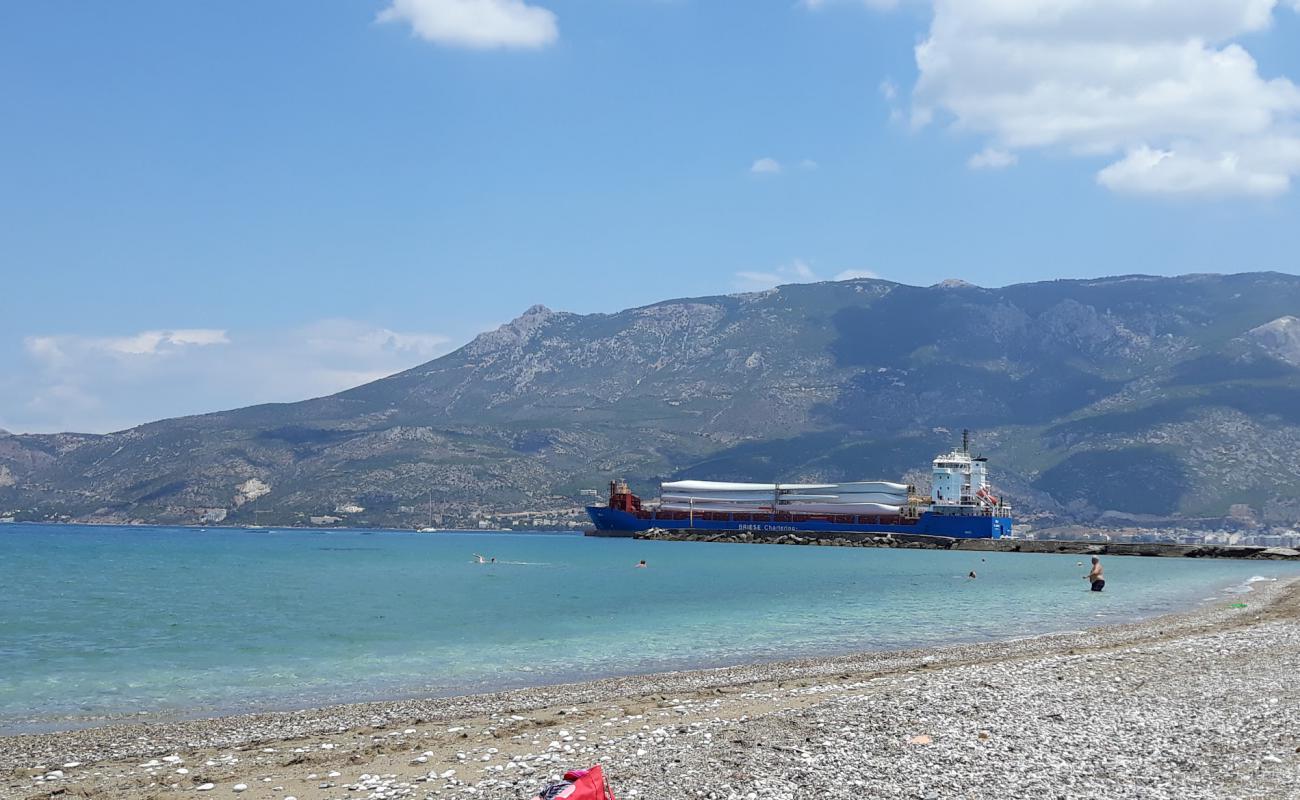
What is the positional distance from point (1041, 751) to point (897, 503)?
150 metres

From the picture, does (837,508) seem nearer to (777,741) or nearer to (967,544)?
(967,544)

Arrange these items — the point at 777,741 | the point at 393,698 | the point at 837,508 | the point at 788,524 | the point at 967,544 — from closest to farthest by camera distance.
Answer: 1. the point at 777,741
2. the point at 393,698
3. the point at 967,544
4. the point at 837,508
5. the point at 788,524

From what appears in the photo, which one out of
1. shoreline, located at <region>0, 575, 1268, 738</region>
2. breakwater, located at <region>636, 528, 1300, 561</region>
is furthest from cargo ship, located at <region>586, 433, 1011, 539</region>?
shoreline, located at <region>0, 575, 1268, 738</region>

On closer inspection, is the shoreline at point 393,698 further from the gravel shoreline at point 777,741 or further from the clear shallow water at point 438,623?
the gravel shoreline at point 777,741

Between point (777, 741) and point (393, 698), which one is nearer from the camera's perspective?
point (777, 741)

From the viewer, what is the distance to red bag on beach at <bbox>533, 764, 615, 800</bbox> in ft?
33.3

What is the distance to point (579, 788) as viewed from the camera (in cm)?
1023

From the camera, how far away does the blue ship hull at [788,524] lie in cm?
14750

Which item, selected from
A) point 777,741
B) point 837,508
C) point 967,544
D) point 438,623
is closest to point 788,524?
point 837,508

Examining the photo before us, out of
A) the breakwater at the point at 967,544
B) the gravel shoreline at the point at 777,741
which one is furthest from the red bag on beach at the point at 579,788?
the breakwater at the point at 967,544

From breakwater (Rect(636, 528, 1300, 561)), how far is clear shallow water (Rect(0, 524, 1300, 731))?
57509 mm

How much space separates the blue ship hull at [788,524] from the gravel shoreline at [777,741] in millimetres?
128465

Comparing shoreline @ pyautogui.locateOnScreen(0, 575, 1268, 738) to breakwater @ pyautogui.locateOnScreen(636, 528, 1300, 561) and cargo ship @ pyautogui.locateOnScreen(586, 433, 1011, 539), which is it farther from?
cargo ship @ pyautogui.locateOnScreen(586, 433, 1011, 539)

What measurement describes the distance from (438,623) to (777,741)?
26.5 metres
